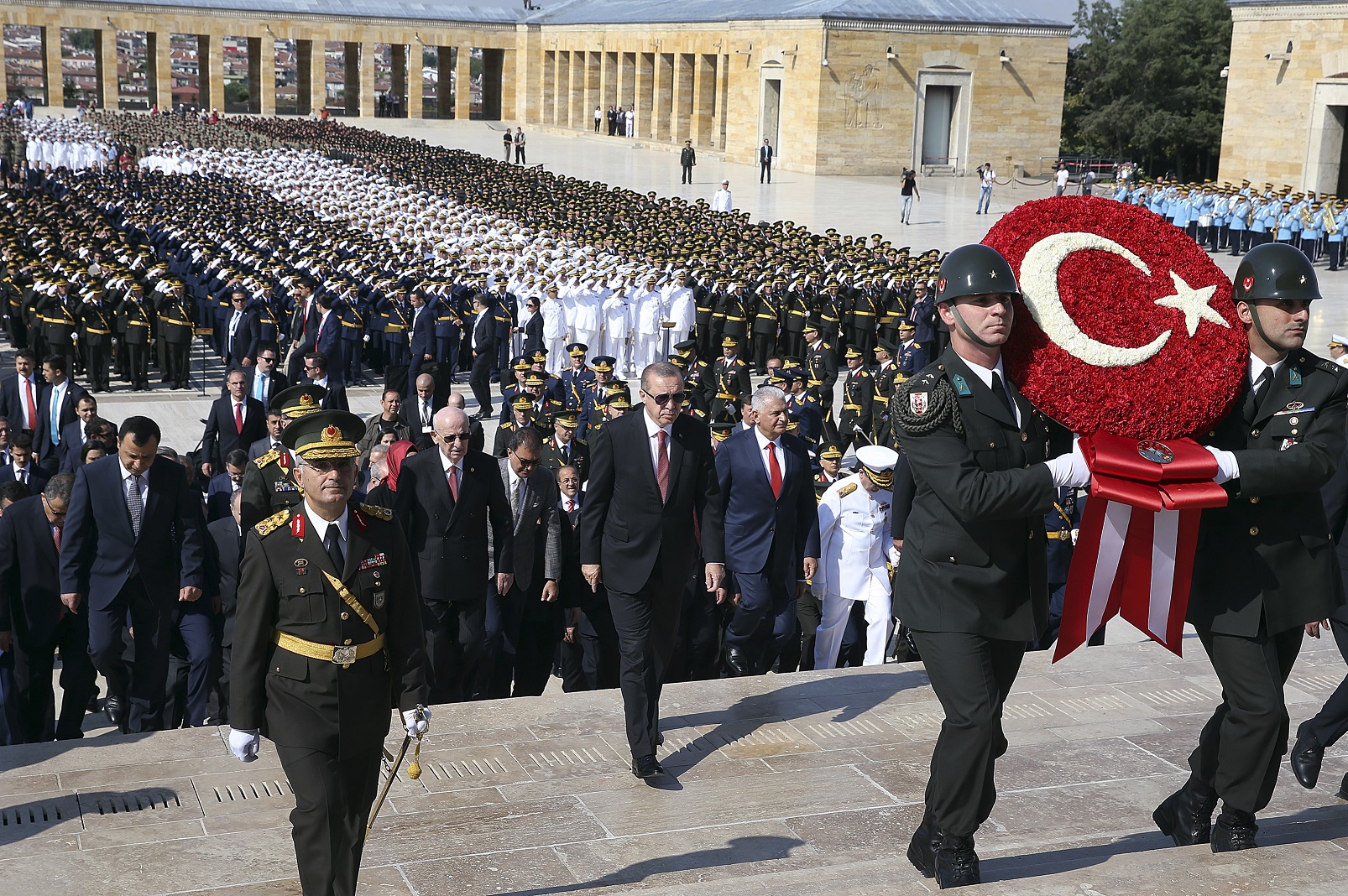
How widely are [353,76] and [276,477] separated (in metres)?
78.2

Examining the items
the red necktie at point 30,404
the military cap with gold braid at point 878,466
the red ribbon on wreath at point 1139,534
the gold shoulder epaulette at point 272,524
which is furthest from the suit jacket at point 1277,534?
the red necktie at point 30,404

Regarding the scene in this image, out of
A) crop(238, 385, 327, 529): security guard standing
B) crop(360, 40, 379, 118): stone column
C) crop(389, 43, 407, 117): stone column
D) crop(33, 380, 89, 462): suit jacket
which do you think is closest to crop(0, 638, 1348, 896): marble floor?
crop(238, 385, 327, 529): security guard standing

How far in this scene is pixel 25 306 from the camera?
18188 mm

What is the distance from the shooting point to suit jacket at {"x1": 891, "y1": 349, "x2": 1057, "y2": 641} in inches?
150

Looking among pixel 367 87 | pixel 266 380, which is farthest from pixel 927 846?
pixel 367 87

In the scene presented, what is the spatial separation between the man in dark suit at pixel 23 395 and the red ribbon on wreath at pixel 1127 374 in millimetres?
9952

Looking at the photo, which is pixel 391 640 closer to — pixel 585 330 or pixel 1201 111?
pixel 585 330

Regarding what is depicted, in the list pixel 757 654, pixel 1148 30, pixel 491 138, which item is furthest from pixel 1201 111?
pixel 757 654

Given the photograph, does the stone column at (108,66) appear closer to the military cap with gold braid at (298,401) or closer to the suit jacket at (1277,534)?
the military cap with gold braid at (298,401)

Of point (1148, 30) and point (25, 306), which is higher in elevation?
point (1148, 30)

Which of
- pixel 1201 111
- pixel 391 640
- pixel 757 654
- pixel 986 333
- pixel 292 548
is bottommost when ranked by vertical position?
pixel 757 654

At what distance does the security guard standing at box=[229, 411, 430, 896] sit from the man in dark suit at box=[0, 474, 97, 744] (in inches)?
136

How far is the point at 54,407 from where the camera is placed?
11.5 m

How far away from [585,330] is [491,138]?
140ft
